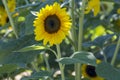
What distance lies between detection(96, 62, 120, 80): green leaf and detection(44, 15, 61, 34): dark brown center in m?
0.17

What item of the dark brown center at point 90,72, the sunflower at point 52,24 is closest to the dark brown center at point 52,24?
the sunflower at point 52,24

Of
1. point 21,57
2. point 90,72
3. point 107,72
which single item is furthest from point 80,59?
point 90,72

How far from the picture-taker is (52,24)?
128 centimetres

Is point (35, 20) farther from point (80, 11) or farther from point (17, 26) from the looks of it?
point (17, 26)

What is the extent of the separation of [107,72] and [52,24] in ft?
0.71

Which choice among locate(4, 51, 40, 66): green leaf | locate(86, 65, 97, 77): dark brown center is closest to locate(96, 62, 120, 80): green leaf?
locate(4, 51, 40, 66): green leaf

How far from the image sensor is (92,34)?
8.07 feet

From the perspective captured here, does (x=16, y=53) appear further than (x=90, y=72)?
No

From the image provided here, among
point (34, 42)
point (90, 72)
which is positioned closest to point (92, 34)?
point (90, 72)

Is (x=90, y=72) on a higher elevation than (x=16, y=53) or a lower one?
lower

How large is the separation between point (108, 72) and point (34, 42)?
322 mm

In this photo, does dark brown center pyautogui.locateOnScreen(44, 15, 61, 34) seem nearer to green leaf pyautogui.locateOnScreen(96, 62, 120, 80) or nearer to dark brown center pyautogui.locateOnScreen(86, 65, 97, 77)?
green leaf pyautogui.locateOnScreen(96, 62, 120, 80)

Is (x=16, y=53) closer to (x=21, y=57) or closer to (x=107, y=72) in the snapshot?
(x=21, y=57)

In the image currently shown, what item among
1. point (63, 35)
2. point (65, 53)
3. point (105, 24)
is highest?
point (63, 35)
